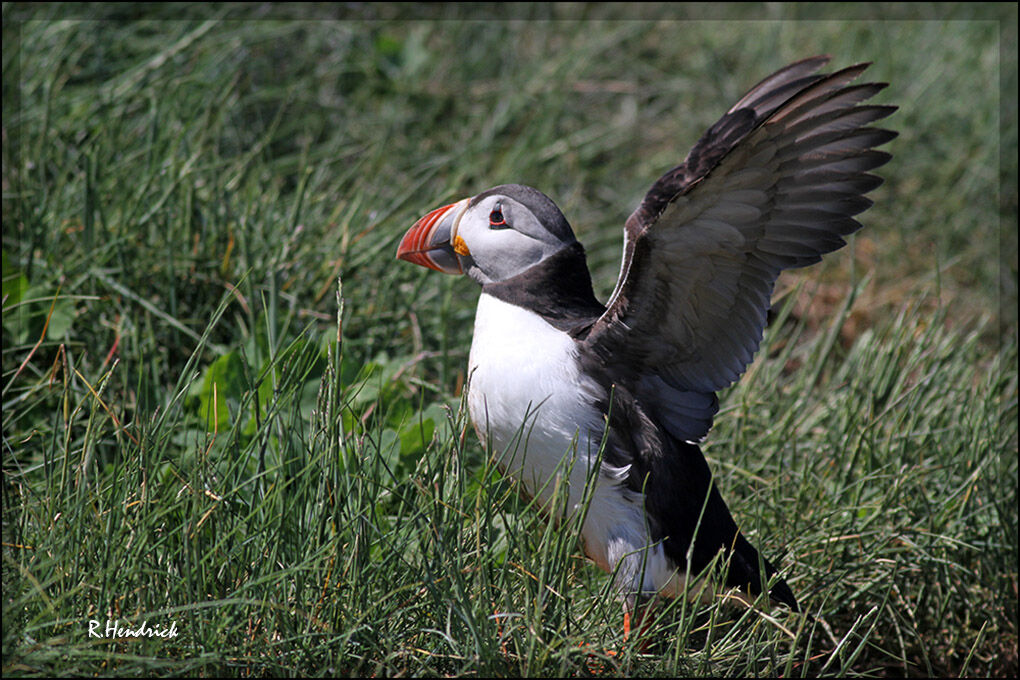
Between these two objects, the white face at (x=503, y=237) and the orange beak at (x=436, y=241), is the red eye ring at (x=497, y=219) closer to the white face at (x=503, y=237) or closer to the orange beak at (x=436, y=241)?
the white face at (x=503, y=237)

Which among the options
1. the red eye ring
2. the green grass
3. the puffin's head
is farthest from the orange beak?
the green grass

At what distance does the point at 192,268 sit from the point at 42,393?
2.13 feet

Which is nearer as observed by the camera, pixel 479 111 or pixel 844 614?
pixel 844 614

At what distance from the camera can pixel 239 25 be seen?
14.6ft

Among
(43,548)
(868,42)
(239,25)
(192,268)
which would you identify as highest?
(868,42)

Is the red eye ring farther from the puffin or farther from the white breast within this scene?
the white breast

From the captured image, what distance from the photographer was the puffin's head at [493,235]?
239 cm

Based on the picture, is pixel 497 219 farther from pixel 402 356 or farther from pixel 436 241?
pixel 402 356

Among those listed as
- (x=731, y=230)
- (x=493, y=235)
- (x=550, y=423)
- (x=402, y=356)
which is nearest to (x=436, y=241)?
(x=493, y=235)

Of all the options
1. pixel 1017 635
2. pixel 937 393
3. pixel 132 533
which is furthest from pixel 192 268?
pixel 1017 635

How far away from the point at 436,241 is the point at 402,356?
3.11ft

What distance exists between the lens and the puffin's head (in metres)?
2.39

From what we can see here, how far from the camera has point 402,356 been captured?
340cm

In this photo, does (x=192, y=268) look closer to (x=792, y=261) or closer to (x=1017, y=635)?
(x=792, y=261)
